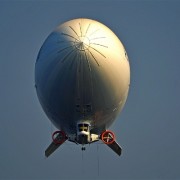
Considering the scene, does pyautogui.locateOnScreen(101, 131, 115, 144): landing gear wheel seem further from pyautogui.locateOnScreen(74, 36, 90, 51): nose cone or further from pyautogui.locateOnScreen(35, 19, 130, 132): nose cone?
pyautogui.locateOnScreen(74, 36, 90, 51): nose cone

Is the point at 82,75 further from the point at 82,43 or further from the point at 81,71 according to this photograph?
the point at 82,43

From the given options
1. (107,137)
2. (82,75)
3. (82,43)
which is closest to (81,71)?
(82,75)

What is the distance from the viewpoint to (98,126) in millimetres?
39156

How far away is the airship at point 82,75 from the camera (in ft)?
110

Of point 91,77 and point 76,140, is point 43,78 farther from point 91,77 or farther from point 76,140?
point 76,140

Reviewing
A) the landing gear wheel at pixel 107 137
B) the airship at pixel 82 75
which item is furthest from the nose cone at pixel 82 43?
the landing gear wheel at pixel 107 137

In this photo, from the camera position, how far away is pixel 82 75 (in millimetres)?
33688

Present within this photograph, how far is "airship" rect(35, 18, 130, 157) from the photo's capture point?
3366cm

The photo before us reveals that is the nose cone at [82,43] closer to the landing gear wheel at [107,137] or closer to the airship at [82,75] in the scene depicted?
the airship at [82,75]

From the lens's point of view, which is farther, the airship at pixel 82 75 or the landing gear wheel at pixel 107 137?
the landing gear wheel at pixel 107 137

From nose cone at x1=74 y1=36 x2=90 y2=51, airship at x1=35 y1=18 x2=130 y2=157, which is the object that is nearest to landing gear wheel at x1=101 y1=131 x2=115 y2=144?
airship at x1=35 y1=18 x2=130 y2=157

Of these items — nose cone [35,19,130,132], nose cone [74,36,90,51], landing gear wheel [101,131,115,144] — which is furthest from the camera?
landing gear wheel [101,131,115,144]

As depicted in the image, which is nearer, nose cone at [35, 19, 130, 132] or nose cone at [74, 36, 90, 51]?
nose cone at [74, 36, 90, 51]

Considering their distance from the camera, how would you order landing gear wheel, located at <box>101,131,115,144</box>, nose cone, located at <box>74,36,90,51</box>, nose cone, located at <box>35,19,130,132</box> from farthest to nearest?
landing gear wheel, located at <box>101,131,115,144</box>, nose cone, located at <box>35,19,130,132</box>, nose cone, located at <box>74,36,90,51</box>
